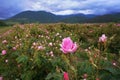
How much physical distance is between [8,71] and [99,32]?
304 inches

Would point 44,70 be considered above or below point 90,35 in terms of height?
above

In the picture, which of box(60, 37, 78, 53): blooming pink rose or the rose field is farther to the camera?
the rose field

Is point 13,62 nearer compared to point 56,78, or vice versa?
point 56,78

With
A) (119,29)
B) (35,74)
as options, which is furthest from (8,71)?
(119,29)

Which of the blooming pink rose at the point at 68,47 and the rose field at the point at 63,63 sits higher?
the blooming pink rose at the point at 68,47

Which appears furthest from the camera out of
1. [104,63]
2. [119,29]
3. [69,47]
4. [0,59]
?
[119,29]

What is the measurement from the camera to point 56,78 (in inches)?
126

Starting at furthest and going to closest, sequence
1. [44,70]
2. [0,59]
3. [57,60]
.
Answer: [0,59]
[44,70]
[57,60]

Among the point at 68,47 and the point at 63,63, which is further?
the point at 63,63

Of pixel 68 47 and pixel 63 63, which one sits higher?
pixel 68 47

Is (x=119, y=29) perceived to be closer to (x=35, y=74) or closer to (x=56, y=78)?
(x=35, y=74)

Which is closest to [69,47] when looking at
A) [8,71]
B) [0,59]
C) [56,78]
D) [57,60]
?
[56,78]

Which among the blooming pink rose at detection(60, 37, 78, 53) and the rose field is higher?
the blooming pink rose at detection(60, 37, 78, 53)

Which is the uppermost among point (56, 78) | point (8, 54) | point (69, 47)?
point (69, 47)
